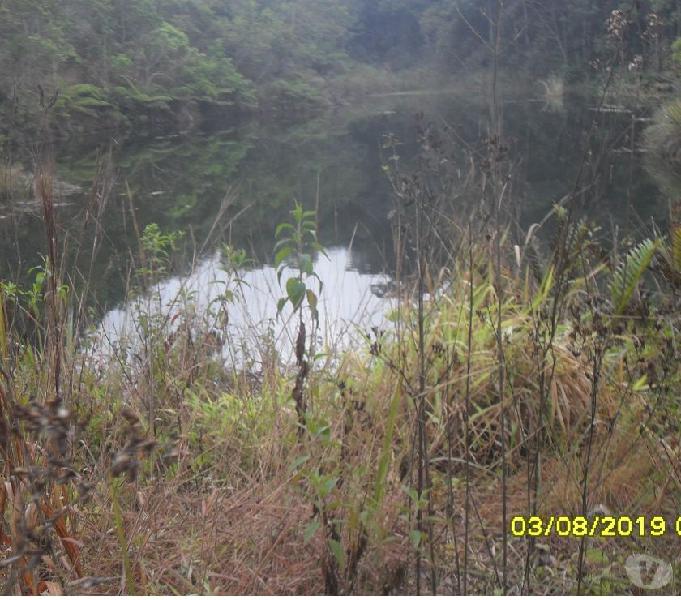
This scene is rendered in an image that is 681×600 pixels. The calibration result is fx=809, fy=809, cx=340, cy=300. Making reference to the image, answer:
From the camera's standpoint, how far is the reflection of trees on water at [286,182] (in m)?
7.01

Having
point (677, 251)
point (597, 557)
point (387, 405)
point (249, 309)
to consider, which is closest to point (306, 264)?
point (387, 405)

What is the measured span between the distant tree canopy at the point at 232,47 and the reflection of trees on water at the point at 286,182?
1.23 meters

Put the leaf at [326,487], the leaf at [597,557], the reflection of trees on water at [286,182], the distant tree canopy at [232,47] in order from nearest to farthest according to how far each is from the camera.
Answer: the leaf at [326,487]
the leaf at [597,557]
the reflection of trees on water at [286,182]
the distant tree canopy at [232,47]

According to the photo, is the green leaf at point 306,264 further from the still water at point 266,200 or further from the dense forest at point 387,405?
the still water at point 266,200

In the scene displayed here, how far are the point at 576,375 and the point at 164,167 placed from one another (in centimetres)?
1212

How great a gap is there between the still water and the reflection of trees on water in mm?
27

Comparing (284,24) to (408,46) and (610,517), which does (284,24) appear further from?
(610,517)

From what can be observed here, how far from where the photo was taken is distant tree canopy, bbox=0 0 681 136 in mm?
11805

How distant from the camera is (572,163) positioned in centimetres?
1248

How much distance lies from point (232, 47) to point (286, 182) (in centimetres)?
2058

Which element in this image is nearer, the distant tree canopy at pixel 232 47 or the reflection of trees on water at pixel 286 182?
the reflection of trees on water at pixel 286 182

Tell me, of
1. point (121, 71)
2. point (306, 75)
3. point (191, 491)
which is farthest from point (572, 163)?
point (306, 75)
